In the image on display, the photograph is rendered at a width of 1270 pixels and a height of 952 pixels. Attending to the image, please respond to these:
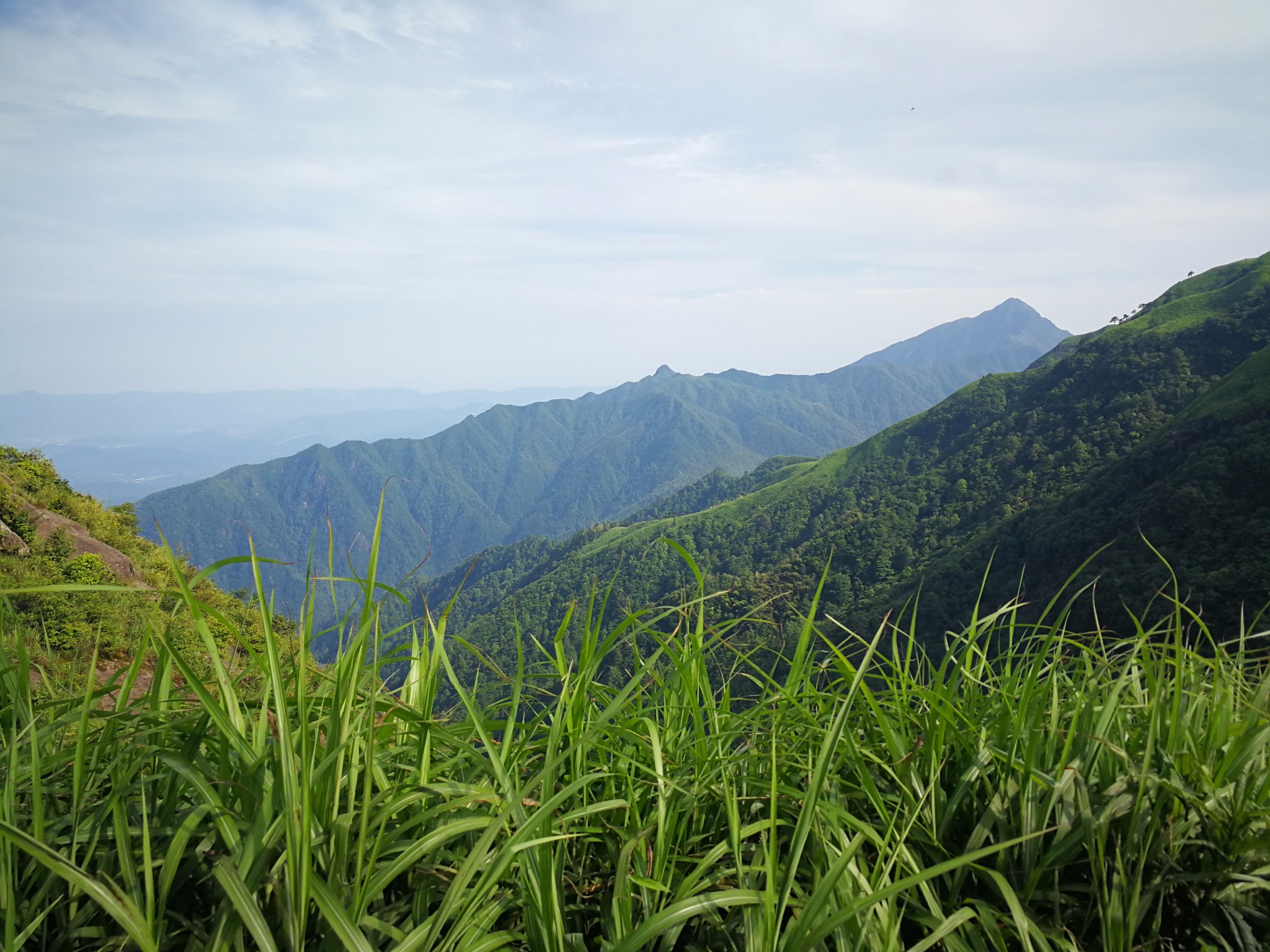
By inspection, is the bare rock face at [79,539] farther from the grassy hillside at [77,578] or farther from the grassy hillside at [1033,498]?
the grassy hillside at [1033,498]

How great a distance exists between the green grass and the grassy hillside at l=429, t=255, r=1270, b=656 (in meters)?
24.0

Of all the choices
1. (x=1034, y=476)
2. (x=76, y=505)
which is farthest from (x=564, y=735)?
(x=1034, y=476)

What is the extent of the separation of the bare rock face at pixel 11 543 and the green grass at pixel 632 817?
19.2m

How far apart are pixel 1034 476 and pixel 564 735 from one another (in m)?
91.6

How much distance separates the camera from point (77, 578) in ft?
47.3

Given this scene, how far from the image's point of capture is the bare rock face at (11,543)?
1642 cm

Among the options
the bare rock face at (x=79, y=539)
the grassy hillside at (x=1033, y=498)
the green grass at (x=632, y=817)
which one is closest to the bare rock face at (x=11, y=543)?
the bare rock face at (x=79, y=539)

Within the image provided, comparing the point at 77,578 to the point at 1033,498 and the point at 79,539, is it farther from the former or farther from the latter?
the point at 1033,498

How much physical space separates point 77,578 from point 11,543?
4138mm

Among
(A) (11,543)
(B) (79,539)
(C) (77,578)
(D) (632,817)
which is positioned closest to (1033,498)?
(B) (79,539)

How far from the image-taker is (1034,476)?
8138 centimetres

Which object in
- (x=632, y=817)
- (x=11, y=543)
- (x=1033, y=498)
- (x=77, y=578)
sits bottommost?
(x=1033, y=498)

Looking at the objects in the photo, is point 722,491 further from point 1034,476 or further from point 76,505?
point 76,505

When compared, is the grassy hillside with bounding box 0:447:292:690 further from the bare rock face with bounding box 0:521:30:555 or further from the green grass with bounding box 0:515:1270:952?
the green grass with bounding box 0:515:1270:952
